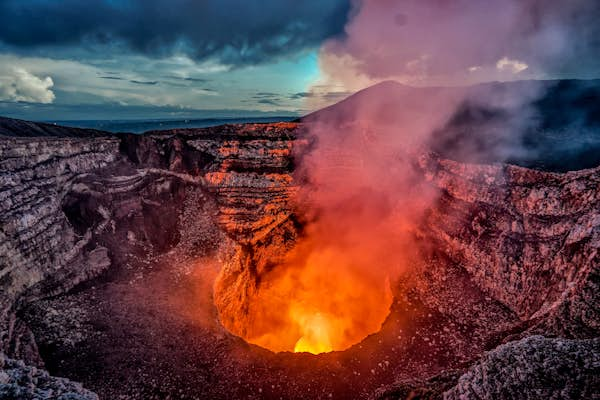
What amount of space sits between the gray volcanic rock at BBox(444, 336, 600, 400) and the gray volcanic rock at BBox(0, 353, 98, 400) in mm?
8133

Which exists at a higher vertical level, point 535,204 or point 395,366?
point 535,204

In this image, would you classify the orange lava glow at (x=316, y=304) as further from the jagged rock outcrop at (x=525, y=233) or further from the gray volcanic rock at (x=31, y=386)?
the gray volcanic rock at (x=31, y=386)

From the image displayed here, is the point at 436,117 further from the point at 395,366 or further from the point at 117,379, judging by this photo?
the point at 117,379

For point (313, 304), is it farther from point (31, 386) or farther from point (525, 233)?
point (31, 386)

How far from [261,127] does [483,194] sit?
1568 cm

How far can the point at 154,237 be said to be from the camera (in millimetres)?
20359

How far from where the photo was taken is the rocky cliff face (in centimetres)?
963

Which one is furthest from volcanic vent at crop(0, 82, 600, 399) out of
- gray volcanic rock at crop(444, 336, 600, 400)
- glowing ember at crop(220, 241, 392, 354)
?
glowing ember at crop(220, 241, 392, 354)

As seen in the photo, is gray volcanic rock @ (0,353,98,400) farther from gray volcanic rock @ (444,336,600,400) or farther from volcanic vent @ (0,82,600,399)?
gray volcanic rock @ (444,336,600,400)

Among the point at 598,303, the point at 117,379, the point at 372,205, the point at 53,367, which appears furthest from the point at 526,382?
the point at 372,205

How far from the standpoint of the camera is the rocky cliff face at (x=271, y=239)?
9633mm

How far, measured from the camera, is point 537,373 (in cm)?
586

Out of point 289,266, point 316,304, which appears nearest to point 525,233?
point 316,304

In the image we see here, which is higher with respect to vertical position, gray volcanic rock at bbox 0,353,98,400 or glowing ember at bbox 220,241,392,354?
gray volcanic rock at bbox 0,353,98,400
